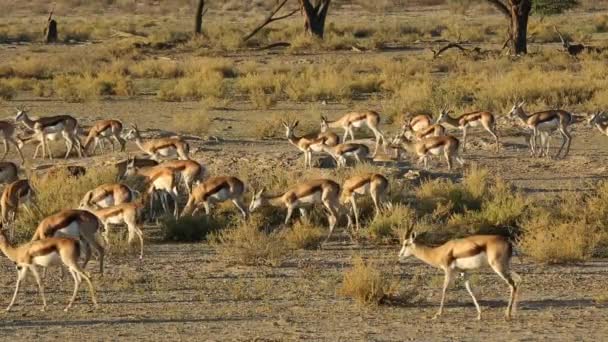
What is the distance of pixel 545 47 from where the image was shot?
4719 centimetres

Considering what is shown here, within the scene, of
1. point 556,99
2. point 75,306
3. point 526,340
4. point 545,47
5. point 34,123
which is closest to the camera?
point 526,340

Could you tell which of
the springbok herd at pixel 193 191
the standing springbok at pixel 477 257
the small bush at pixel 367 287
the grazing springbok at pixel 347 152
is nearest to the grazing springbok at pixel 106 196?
the springbok herd at pixel 193 191

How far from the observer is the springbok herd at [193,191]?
10273 millimetres

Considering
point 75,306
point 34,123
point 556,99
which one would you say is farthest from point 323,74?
point 75,306

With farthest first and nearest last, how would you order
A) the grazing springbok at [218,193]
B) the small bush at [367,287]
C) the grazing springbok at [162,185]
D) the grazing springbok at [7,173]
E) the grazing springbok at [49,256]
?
the grazing springbok at [7,173], the grazing springbok at [162,185], the grazing springbok at [218,193], the small bush at [367,287], the grazing springbok at [49,256]

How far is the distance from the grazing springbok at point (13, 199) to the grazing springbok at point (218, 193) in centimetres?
207

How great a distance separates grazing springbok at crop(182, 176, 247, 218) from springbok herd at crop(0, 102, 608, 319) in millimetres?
13

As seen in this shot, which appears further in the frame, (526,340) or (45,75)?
(45,75)

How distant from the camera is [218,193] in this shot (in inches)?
603

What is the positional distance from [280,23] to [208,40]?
18476mm

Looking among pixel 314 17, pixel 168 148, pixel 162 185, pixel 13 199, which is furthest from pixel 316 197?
pixel 314 17

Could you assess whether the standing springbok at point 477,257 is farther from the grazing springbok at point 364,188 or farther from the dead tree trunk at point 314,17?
the dead tree trunk at point 314,17

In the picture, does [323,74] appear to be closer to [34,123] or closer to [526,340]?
[34,123]

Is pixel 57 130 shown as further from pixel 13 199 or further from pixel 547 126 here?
pixel 547 126
